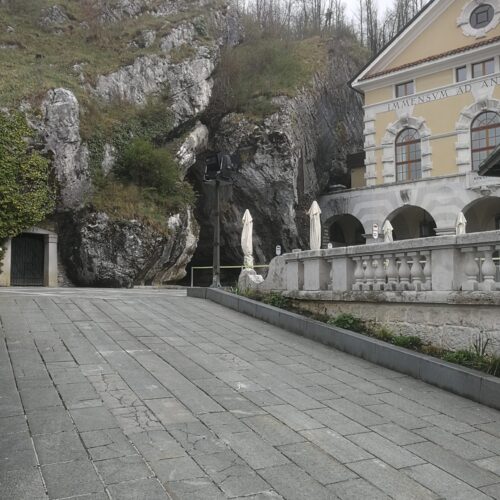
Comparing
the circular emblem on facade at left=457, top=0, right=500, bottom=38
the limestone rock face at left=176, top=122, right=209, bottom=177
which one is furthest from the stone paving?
the circular emblem on facade at left=457, top=0, right=500, bottom=38

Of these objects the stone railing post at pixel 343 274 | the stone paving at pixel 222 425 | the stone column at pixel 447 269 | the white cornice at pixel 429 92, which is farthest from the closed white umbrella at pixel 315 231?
the white cornice at pixel 429 92

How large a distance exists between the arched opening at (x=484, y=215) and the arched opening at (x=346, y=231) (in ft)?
24.3

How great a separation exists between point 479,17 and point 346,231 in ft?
48.4

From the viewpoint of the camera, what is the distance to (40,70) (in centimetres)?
2456

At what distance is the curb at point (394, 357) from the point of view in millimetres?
5883

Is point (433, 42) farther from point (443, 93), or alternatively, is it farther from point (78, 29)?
point (78, 29)

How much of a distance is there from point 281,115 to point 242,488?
2837 centimetres

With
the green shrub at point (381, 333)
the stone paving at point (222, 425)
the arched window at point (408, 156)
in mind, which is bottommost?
the stone paving at point (222, 425)

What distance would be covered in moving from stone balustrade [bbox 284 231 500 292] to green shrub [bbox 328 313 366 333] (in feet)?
1.65

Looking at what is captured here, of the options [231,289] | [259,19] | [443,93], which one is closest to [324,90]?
[443,93]

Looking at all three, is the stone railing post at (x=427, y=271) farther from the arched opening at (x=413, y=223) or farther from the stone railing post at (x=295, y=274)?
the arched opening at (x=413, y=223)

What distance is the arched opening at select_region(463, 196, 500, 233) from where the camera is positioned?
28.2 meters

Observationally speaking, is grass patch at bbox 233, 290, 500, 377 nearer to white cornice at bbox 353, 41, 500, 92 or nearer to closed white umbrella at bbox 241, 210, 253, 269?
closed white umbrella at bbox 241, 210, 253, 269

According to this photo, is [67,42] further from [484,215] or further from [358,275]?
[358,275]
